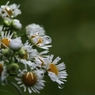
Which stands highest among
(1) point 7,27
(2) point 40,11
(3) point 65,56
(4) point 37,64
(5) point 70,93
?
(2) point 40,11

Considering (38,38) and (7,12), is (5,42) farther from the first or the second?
(7,12)

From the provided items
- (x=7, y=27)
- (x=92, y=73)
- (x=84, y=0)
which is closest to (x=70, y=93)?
(x=92, y=73)

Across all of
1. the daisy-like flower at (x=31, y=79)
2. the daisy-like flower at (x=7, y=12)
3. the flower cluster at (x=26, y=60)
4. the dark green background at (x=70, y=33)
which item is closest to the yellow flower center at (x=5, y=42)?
the flower cluster at (x=26, y=60)

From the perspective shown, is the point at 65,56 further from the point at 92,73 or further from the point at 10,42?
the point at 10,42

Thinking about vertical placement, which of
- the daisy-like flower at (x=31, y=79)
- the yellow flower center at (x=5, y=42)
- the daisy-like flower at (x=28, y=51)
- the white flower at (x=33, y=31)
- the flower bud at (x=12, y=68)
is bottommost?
the daisy-like flower at (x=31, y=79)

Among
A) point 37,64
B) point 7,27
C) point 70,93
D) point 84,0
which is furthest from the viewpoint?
point 84,0

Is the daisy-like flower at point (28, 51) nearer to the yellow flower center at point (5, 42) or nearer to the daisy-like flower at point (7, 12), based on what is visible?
the yellow flower center at point (5, 42)
